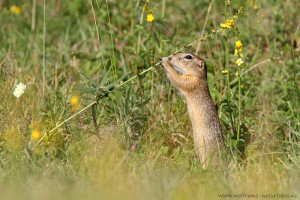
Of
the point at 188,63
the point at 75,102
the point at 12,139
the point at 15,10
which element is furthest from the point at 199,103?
the point at 15,10

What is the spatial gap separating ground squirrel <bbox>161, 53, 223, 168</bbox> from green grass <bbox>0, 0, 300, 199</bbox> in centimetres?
14

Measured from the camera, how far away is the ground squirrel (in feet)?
14.1

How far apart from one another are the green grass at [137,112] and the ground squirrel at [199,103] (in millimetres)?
138

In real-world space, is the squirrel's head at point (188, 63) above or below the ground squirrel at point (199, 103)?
above

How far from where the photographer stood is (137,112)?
4.61 m

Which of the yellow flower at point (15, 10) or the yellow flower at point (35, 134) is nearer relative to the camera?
the yellow flower at point (35, 134)

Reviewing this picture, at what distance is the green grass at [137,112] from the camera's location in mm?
3598

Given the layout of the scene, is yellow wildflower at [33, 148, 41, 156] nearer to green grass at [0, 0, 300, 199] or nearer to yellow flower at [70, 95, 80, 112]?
green grass at [0, 0, 300, 199]

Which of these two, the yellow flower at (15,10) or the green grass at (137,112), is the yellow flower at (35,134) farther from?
the yellow flower at (15,10)

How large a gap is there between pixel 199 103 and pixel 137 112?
23.3 inches

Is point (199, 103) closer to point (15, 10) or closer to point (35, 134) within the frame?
point (35, 134)

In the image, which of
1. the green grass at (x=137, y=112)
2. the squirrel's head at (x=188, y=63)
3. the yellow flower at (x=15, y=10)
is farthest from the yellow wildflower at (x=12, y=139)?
the yellow flower at (x=15, y=10)

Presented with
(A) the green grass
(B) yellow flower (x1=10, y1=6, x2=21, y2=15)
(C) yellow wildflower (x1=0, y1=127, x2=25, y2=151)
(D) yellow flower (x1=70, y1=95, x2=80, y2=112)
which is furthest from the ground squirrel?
(B) yellow flower (x1=10, y1=6, x2=21, y2=15)

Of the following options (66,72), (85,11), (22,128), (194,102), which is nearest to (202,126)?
(194,102)
